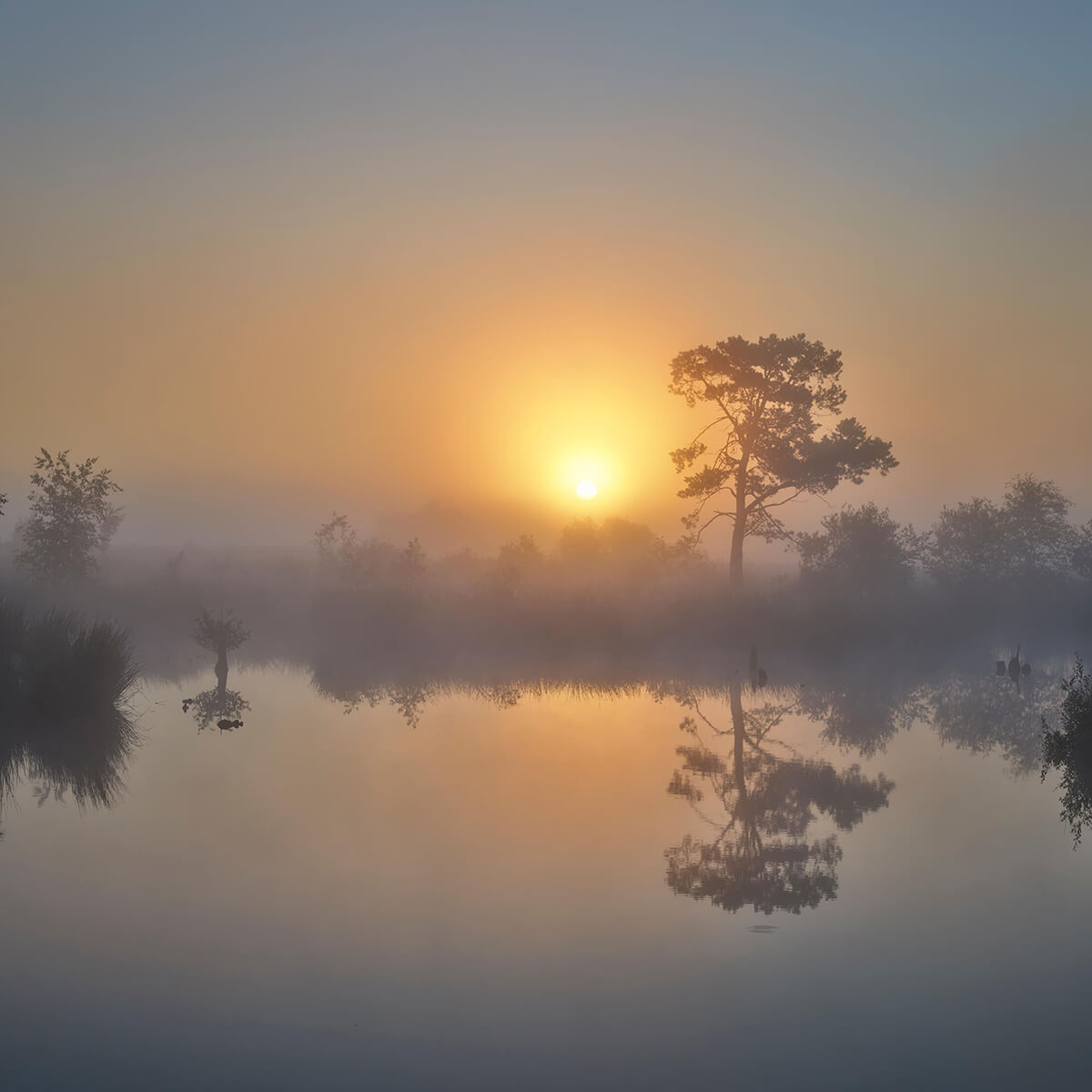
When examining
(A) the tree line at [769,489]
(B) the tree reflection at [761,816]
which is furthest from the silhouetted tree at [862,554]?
(B) the tree reflection at [761,816]

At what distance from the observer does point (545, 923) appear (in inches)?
406

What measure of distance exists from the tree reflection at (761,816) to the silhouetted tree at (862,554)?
30.9 meters

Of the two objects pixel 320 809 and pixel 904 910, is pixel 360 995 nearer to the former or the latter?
pixel 904 910

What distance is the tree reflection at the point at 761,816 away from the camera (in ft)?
37.7

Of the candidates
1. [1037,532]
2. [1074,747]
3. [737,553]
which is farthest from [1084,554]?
[1074,747]

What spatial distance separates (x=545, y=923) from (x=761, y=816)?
5.46 meters

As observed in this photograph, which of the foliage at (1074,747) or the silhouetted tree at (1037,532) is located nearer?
the foliage at (1074,747)

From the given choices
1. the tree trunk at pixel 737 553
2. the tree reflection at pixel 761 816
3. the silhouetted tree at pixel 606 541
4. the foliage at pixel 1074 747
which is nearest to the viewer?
the tree reflection at pixel 761 816

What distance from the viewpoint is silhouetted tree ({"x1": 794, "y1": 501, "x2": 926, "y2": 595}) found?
170 ft

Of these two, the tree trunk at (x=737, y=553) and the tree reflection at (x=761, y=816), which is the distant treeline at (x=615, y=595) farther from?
the tree reflection at (x=761, y=816)

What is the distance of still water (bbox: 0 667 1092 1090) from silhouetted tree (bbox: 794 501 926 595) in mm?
32742

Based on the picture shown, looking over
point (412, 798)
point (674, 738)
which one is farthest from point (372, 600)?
point (412, 798)

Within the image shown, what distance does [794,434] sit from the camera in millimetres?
48438

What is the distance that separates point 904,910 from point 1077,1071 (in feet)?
11.1
